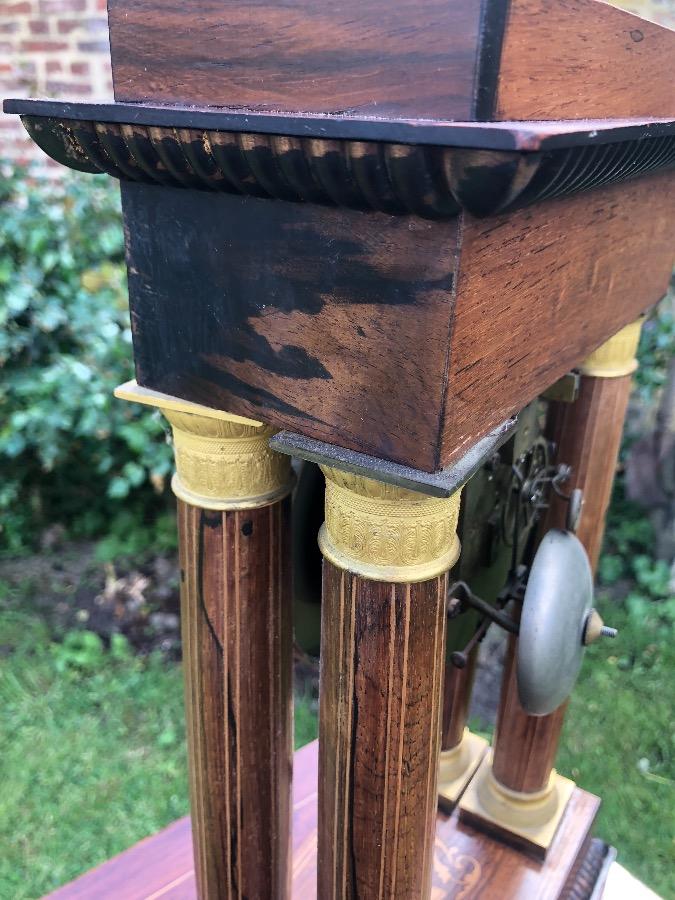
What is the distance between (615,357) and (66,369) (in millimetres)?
1498

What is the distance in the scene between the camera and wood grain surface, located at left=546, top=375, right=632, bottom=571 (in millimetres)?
990

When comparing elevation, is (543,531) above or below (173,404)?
below

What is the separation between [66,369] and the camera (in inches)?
79.4

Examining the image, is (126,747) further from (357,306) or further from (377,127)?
(377,127)

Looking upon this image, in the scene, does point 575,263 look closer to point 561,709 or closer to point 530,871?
point 561,709

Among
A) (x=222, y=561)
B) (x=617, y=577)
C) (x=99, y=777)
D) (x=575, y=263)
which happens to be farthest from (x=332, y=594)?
(x=617, y=577)

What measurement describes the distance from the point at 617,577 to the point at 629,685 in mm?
396

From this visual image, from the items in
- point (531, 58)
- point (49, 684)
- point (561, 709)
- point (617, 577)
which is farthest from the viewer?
point (617, 577)

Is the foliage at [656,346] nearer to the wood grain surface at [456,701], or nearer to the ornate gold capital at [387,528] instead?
the wood grain surface at [456,701]

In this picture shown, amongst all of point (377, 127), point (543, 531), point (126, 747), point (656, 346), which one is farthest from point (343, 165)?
point (656, 346)

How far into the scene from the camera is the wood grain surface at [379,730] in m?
0.62

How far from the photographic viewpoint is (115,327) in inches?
79.2

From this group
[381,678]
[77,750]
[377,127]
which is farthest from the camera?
[77,750]

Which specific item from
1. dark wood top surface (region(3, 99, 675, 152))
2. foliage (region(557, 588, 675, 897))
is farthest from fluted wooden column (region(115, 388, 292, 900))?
foliage (region(557, 588, 675, 897))
